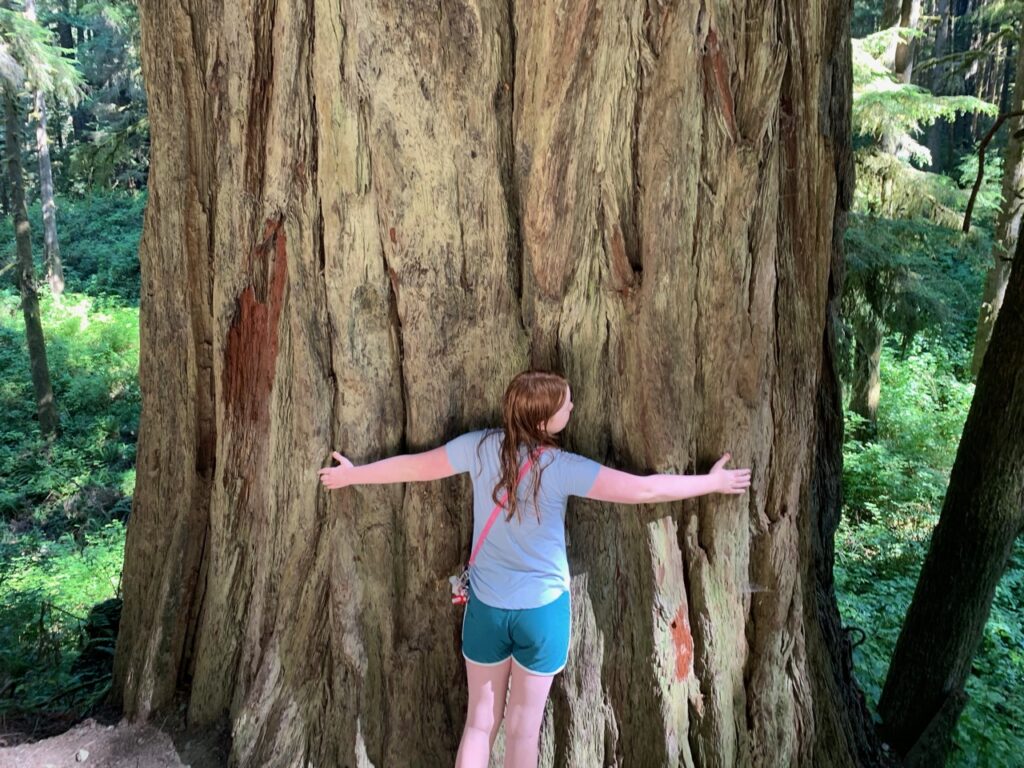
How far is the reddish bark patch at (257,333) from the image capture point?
3141 mm

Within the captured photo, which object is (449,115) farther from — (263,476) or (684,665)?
(684,665)

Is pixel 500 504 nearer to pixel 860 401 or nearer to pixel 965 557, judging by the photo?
pixel 965 557

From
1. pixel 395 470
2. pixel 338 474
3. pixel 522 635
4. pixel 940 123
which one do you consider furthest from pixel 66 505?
pixel 940 123

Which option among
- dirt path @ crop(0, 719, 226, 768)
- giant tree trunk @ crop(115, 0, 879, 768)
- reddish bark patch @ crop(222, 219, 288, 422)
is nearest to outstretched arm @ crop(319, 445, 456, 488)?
giant tree trunk @ crop(115, 0, 879, 768)

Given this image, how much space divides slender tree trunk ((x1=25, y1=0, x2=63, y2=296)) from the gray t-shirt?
60.0 ft

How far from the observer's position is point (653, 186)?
287 centimetres

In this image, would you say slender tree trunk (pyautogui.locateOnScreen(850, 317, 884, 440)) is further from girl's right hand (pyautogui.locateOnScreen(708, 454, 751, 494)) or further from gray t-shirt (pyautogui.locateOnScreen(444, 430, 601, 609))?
gray t-shirt (pyautogui.locateOnScreen(444, 430, 601, 609))

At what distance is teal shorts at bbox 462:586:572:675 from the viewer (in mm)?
2785

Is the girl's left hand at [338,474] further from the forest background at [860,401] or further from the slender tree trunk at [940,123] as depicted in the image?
the slender tree trunk at [940,123]

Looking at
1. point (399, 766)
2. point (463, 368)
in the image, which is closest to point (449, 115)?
point (463, 368)

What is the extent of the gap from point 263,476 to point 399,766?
4.28ft

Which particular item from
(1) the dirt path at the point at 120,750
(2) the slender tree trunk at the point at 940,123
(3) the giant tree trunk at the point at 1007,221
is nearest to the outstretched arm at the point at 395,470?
(1) the dirt path at the point at 120,750

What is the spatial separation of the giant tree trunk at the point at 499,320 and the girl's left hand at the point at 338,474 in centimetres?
7

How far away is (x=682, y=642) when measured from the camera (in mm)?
3178
